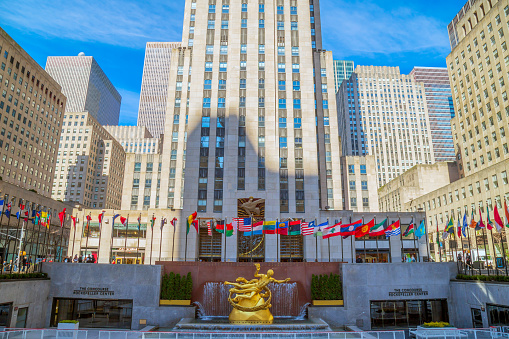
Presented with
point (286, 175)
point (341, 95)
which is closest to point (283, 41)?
point (286, 175)

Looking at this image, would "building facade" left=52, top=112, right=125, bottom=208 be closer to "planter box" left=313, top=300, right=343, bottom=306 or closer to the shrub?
the shrub

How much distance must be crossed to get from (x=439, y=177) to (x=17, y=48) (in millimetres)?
121284

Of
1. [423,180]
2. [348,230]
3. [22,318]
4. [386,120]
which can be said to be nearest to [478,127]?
[423,180]

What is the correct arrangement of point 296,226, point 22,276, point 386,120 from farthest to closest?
point 386,120 → point 296,226 → point 22,276

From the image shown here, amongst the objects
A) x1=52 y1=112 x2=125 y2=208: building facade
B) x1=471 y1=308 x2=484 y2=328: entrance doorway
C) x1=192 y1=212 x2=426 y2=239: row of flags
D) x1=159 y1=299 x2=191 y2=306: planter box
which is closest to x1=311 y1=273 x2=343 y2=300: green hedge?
x1=192 y1=212 x2=426 y2=239: row of flags

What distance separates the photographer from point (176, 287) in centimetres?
3531

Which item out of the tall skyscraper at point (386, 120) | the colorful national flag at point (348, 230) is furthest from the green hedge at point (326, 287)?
the tall skyscraper at point (386, 120)

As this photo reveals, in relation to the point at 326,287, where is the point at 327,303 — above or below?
below

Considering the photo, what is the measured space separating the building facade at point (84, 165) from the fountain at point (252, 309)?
128 meters

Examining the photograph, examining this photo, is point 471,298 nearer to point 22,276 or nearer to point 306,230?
point 306,230

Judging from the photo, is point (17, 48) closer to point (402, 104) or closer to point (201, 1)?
point (201, 1)

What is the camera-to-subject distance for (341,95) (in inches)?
7013

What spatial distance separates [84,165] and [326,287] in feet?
454

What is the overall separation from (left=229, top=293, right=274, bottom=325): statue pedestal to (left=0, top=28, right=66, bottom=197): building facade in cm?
8280
